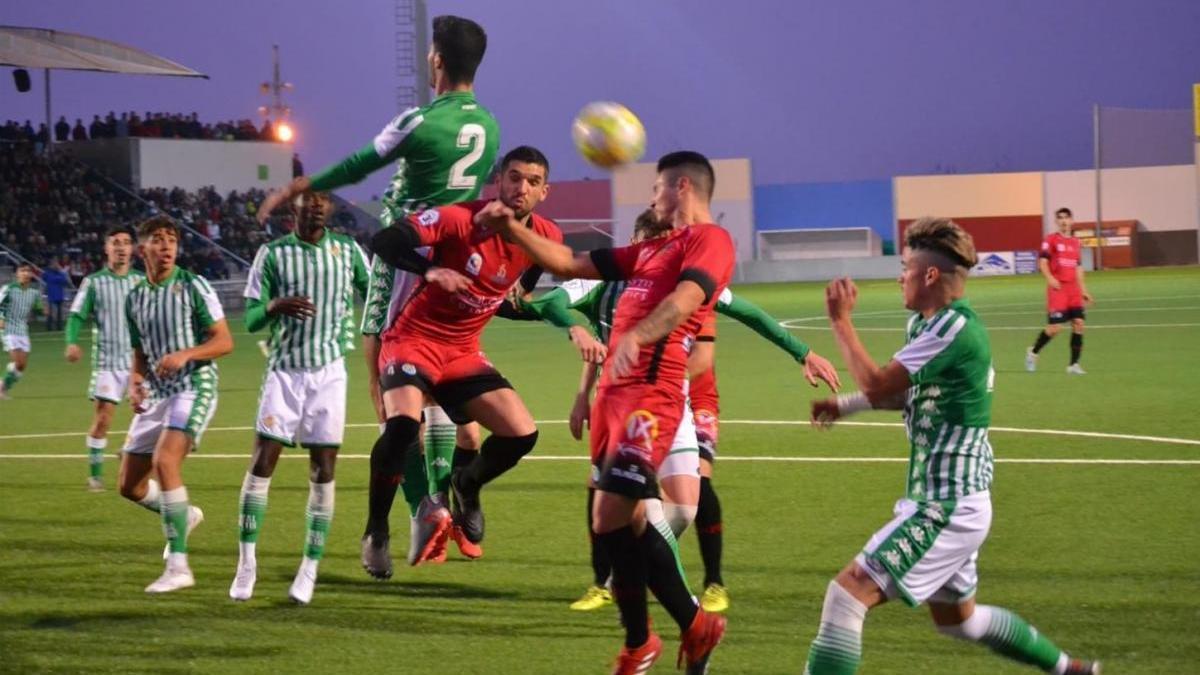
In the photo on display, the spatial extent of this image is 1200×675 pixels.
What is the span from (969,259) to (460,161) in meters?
3.59

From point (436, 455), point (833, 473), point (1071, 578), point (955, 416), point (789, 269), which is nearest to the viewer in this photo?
point (955, 416)

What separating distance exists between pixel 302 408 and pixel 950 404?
14.4ft

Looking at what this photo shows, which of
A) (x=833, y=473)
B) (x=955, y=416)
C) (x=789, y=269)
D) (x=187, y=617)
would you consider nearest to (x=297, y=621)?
(x=187, y=617)

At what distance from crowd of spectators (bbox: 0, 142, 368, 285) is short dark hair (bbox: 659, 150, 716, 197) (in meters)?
40.6

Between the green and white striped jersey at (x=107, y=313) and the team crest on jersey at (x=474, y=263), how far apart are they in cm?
651

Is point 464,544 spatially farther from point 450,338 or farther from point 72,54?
point 72,54

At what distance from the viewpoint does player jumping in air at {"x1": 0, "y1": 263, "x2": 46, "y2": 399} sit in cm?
2095

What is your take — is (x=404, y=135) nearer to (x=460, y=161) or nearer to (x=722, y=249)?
(x=460, y=161)

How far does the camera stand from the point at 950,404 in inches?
233

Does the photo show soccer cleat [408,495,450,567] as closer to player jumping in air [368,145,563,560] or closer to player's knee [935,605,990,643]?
player jumping in air [368,145,563,560]

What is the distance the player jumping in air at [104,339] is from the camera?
13.8 m

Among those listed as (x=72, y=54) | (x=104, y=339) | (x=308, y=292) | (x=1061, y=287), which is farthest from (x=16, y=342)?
(x=72, y=54)

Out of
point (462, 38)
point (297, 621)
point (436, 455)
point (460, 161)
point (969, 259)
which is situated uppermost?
point (462, 38)

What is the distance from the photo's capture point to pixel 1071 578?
8984mm
